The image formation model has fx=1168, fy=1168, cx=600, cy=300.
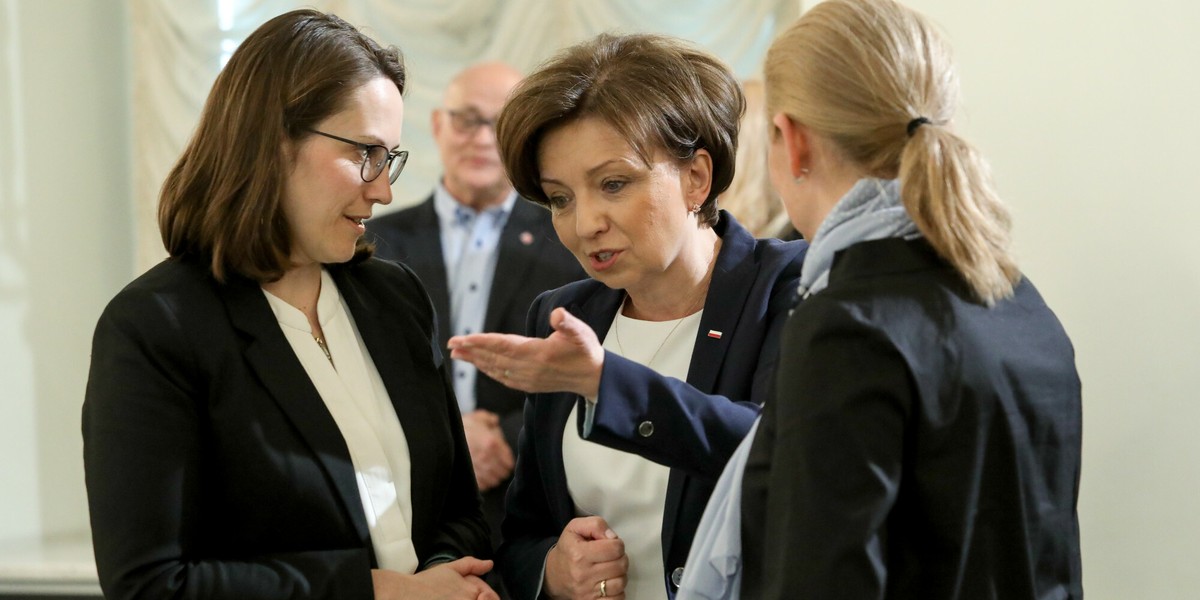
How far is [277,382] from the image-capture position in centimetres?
175

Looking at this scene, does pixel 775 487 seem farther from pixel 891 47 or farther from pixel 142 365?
pixel 142 365

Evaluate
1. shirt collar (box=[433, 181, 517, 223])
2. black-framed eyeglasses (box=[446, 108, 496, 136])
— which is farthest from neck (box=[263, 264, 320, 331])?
black-framed eyeglasses (box=[446, 108, 496, 136])

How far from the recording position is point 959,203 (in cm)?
133

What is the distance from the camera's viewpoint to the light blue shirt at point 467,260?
373 centimetres

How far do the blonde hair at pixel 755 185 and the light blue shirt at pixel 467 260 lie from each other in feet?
2.53

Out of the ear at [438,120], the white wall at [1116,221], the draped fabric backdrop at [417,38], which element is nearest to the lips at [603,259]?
the white wall at [1116,221]

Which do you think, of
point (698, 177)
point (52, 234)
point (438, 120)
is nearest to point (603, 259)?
point (698, 177)

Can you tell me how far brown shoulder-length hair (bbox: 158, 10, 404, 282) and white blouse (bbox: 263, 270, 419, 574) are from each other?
0.11 m

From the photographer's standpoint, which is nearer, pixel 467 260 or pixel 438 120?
pixel 467 260

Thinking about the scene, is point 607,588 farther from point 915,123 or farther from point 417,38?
point 417,38

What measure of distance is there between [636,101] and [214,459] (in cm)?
84

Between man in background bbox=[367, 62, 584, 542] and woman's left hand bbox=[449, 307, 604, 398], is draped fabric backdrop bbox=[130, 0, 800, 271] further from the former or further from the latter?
woman's left hand bbox=[449, 307, 604, 398]

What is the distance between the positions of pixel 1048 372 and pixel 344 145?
109 cm

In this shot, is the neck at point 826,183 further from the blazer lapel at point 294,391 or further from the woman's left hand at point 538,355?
the blazer lapel at point 294,391
